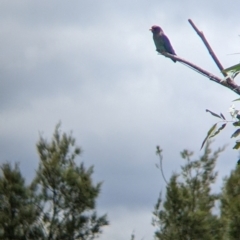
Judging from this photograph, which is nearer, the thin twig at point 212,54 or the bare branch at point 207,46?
the thin twig at point 212,54

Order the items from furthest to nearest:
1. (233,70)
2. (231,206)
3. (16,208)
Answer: (16,208)
(231,206)
(233,70)

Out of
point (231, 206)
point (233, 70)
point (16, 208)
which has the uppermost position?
point (16, 208)

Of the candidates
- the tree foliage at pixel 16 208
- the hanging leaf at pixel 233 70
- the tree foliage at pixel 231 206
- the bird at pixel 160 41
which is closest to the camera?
the hanging leaf at pixel 233 70

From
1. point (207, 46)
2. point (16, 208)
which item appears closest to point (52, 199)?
point (16, 208)

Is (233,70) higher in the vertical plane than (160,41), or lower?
lower

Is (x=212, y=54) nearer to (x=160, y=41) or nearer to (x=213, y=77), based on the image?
(x=213, y=77)

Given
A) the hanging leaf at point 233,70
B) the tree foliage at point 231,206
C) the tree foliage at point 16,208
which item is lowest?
the hanging leaf at point 233,70

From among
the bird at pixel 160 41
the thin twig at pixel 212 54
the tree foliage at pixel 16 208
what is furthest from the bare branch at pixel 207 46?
the tree foliage at pixel 16 208

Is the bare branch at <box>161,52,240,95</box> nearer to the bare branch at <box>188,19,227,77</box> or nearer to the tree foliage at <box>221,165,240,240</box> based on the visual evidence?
the bare branch at <box>188,19,227,77</box>

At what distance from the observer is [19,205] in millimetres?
17625

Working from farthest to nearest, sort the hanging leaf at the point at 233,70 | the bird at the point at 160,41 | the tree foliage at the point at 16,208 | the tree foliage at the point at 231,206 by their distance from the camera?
the tree foliage at the point at 16,208 → the tree foliage at the point at 231,206 → the bird at the point at 160,41 → the hanging leaf at the point at 233,70

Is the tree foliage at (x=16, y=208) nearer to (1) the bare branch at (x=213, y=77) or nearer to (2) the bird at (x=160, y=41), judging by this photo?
(2) the bird at (x=160, y=41)

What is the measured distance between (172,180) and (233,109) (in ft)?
45.5

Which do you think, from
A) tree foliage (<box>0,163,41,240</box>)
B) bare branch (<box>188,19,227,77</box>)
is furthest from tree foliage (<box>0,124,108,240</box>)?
bare branch (<box>188,19,227,77</box>)
